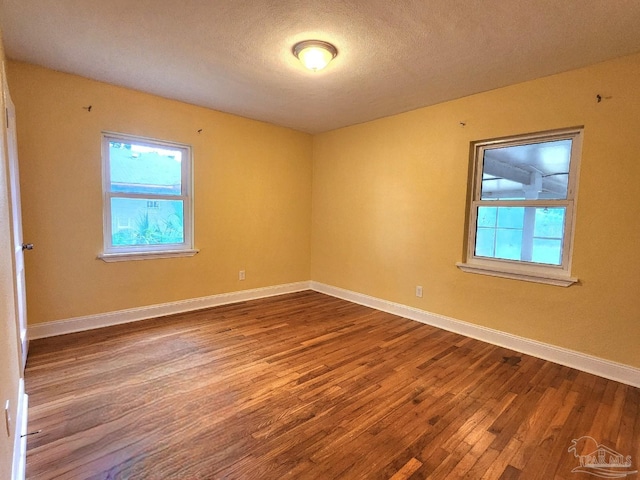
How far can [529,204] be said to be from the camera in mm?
2912

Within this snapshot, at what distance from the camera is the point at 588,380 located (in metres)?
2.44

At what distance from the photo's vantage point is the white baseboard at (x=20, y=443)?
1.37m

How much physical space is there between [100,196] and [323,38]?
261 cm

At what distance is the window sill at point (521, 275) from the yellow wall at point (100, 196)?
255cm

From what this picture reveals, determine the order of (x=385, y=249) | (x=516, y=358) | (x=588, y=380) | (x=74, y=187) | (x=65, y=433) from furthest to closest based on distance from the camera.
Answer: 1. (x=385, y=249)
2. (x=74, y=187)
3. (x=516, y=358)
4. (x=588, y=380)
5. (x=65, y=433)

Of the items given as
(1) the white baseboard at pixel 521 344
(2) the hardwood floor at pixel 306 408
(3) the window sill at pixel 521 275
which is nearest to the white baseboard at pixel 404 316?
(1) the white baseboard at pixel 521 344

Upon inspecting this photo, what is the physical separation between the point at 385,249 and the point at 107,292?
10.4ft

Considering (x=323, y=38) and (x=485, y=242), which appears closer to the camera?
(x=323, y=38)

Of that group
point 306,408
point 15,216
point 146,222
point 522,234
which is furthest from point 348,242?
point 15,216

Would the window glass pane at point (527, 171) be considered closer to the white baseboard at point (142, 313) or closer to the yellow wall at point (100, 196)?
the yellow wall at point (100, 196)

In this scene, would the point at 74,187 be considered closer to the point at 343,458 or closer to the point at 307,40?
the point at 307,40

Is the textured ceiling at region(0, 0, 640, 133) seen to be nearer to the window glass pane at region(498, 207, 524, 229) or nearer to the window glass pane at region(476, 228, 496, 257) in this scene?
the window glass pane at region(498, 207, 524, 229)

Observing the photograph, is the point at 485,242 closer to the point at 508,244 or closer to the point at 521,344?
the point at 508,244

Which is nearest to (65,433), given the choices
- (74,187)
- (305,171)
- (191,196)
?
(74,187)
